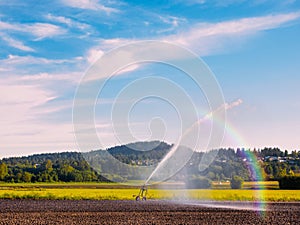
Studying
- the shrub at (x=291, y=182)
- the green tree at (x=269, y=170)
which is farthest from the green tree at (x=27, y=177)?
the shrub at (x=291, y=182)

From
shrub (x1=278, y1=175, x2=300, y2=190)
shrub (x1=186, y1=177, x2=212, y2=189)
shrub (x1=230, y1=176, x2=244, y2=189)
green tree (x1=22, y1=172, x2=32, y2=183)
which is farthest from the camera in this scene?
green tree (x1=22, y1=172, x2=32, y2=183)

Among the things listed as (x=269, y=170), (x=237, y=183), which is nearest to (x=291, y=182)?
(x=237, y=183)

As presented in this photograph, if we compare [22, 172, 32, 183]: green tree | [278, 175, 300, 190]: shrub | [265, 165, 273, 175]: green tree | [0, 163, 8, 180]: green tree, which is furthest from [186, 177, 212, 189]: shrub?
[0, 163, 8, 180]: green tree

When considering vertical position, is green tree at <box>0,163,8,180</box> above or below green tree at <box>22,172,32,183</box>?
above

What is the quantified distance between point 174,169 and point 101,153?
8988mm

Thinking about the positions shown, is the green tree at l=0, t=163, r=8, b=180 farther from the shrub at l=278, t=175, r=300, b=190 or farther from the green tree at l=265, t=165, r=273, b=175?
the shrub at l=278, t=175, r=300, b=190

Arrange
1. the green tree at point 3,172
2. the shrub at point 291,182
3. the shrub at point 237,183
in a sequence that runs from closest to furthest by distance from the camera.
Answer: the shrub at point 291,182, the shrub at point 237,183, the green tree at point 3,172

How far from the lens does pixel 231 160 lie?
377 ft

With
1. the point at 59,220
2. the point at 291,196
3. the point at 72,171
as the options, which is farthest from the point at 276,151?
the point at 59,220

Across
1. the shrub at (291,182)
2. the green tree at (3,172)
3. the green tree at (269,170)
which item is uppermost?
the green tree at (3,172)

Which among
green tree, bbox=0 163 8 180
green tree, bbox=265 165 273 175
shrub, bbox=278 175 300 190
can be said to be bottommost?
shrub, bbox=278 175 300 190

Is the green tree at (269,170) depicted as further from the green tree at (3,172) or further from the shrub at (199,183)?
the green tree at (3,172)

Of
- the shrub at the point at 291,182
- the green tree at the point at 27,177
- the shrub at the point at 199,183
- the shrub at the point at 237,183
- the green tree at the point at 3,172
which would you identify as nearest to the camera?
the shrub at the point at 291,182

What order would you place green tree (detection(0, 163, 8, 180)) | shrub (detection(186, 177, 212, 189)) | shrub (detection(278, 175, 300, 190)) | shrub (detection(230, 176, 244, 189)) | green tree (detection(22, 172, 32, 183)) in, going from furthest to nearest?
green tree (detection(0, 163, 8, 180))
green tree (detection(22, 172, 32, 183))
shrub (detection(186, 177, 212, 189))
shrub (detection(230, 176, 244, 189))
shrub (detection(278, 175, 300, 190))
